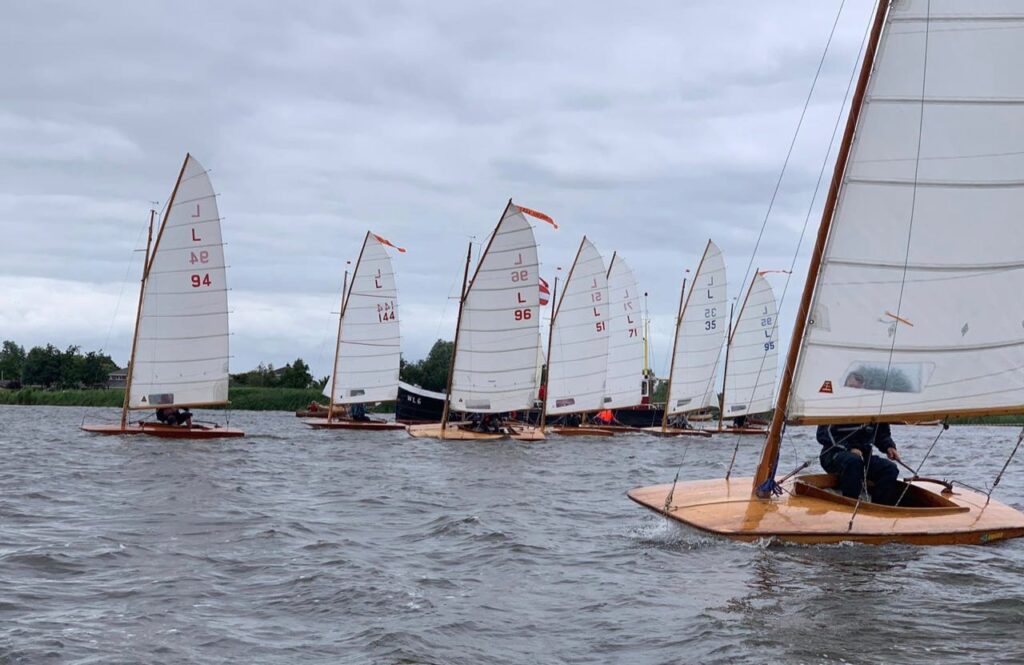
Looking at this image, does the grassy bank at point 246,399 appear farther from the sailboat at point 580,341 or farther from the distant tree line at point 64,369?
the sailboat at point 580,341

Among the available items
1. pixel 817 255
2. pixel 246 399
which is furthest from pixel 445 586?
pixel 246 399

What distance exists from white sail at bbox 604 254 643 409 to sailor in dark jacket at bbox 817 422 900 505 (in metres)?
42.1

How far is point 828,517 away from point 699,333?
4476 centimetres

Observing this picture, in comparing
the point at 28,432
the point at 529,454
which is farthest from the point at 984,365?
the point at 28,432

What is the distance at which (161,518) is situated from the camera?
627 inches

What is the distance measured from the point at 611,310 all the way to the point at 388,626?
159 feet

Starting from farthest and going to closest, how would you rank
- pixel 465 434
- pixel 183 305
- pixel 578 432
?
pixel 578 432 → pixel 465 434 → pixel 183 305

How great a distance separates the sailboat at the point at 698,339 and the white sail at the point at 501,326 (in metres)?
15.2

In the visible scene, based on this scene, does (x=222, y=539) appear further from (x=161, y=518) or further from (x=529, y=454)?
(x=529, y=454)

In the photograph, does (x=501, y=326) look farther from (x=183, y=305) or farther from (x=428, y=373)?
(x=428, y=373)

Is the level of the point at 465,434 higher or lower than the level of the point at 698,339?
lower

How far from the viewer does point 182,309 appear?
36750 millimetres

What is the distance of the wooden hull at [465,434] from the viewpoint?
41500 mm

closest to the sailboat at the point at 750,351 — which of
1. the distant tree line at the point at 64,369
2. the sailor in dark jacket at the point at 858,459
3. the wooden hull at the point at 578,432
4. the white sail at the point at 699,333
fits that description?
the white sail at the point at 699,333
